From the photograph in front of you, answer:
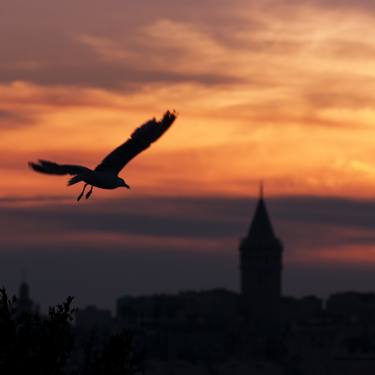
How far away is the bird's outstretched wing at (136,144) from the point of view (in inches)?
1531

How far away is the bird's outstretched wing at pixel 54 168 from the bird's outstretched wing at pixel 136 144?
1.21 meters

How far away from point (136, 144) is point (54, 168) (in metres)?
2.51

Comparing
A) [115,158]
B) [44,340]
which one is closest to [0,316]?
[44,340]

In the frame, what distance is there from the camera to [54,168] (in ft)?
122

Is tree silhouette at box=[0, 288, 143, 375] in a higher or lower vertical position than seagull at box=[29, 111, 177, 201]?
lower

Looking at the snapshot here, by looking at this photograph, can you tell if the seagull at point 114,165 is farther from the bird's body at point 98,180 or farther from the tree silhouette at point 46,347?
the tree silhouette at point 46,347

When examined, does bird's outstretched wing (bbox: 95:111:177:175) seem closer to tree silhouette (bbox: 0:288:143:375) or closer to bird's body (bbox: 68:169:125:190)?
bird's body (bbox: 68:169:125:190)

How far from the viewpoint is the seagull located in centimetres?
3728

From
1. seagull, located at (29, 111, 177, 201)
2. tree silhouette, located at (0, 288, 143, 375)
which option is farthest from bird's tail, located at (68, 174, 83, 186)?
tree silhouette, located at (0, 288, 143, 375)

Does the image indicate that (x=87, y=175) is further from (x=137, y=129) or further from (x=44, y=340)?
(x=44, y=340)

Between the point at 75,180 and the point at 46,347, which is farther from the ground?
the point at 75,180

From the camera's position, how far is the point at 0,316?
4406cm

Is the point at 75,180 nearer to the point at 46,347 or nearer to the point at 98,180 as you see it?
the point at 98,180

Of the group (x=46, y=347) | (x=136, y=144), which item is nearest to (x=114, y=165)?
(x=136, y=144)
